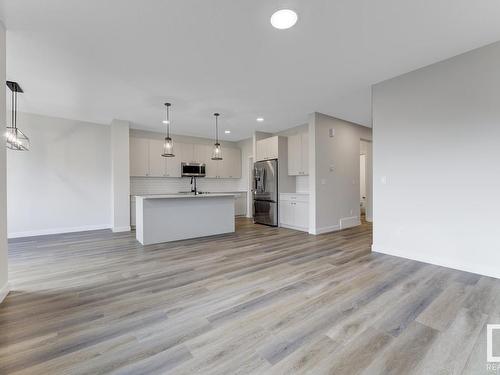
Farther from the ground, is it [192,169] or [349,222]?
[192,169]

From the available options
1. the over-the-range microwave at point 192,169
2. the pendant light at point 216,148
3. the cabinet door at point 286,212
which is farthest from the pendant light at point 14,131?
the cabinet door at point 286,212

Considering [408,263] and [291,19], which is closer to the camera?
[291,19]

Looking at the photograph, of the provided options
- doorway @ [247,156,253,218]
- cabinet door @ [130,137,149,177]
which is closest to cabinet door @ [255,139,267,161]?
doorway @ [247,156,253,218]

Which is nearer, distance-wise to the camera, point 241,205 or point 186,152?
point 186,152

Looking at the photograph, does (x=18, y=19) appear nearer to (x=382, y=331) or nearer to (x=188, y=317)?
(x=188, y=317)

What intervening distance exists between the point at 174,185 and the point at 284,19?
18.4 feet

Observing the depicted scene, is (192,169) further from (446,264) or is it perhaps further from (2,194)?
(446,264)

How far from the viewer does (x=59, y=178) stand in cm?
517

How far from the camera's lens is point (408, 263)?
10.00 feet

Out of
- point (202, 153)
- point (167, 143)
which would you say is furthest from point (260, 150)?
point (167, 143)

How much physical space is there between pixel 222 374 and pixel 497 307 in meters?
2.36

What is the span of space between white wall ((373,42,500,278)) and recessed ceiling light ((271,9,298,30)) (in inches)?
80.7

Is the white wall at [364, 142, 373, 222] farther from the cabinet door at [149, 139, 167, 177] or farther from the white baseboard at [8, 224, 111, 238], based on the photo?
the white baseboard at [8, 224, 111, 238]

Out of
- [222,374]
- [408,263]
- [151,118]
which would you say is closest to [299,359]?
[222,374]
